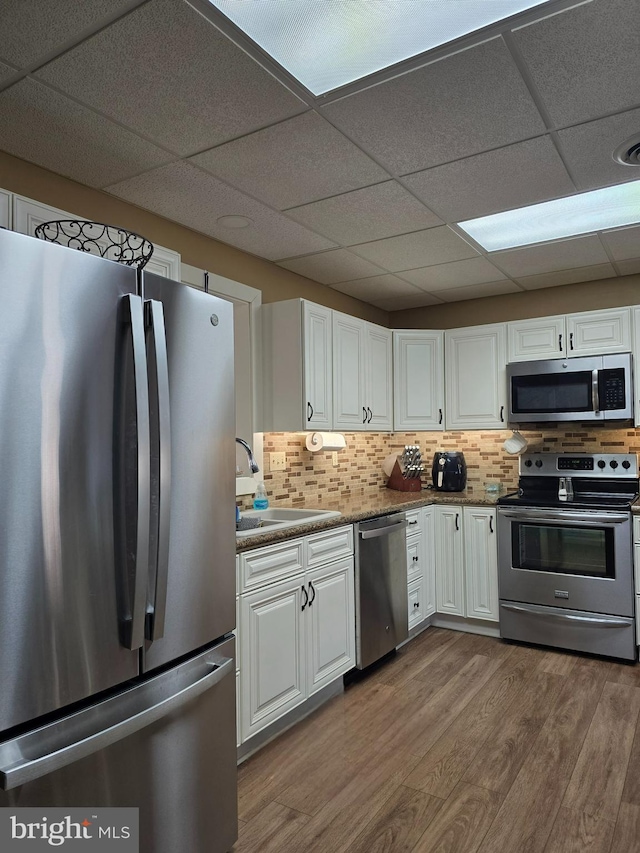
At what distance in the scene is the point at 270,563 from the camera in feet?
8.48

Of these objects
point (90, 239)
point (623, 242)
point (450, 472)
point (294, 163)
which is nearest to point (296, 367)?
point (294, 163)

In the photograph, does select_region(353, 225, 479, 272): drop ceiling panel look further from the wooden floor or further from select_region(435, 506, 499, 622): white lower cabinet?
the wooden floor

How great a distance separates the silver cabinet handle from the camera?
1491 millimetres

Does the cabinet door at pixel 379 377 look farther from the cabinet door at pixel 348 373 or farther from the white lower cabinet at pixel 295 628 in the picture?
the white lower cabinet at pixel 295 628

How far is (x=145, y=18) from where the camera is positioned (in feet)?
5.26

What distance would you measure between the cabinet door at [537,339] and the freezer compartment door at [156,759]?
10.4 feet

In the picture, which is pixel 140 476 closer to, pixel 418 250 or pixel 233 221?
pixel 233 221

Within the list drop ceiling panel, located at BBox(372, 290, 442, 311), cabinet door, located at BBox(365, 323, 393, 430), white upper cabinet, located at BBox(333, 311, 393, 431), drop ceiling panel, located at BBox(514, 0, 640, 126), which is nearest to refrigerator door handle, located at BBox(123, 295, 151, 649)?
drop ceiling panel, located at BBox(514, 0, 640, 126)

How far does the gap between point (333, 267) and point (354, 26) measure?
2233 millimetres

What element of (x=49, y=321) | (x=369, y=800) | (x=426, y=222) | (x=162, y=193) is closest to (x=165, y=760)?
(x=369, y=800)

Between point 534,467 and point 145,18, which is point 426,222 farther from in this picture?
point 534,467

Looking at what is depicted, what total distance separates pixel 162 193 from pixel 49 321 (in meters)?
1.59

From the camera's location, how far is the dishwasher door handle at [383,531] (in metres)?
3.29

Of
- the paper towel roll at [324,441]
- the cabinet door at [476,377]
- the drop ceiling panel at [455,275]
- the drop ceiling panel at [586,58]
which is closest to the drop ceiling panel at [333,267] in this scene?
the drop ceiling panel at [455,275]
